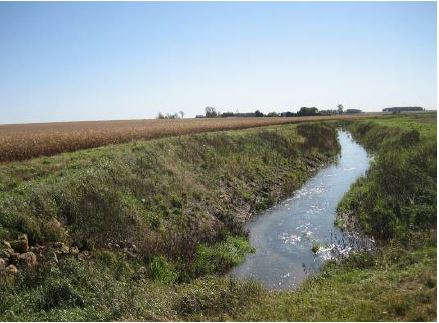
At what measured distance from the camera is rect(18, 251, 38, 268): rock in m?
11.3

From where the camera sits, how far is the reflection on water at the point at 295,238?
45.8 ft

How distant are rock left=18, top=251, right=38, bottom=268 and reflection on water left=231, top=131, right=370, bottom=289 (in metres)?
6.07

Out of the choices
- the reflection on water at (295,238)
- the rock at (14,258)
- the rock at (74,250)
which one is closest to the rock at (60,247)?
the rock at (74,250)

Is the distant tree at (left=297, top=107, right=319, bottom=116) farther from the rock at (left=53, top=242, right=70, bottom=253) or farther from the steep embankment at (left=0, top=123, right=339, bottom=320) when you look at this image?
the rock at (left=53, top=242, right=70, bottom=253)

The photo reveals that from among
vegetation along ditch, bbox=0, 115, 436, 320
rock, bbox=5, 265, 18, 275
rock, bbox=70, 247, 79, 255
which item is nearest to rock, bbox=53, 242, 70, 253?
vegetation along ditch, bbox=0, 115, 436, 320

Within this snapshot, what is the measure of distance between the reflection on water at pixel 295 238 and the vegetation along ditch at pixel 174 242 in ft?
2.15

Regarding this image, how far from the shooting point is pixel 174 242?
1479 centimetres

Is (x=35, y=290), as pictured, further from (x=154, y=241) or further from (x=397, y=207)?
(x=397, y=207)

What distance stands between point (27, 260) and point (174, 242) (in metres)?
4.88

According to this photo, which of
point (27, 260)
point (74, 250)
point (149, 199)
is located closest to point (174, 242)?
point (74, 250)

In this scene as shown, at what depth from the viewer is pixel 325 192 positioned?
2561cm

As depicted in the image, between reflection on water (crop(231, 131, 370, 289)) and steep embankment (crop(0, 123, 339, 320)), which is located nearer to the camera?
steep embankment (crop(0, 123, 339, 320))

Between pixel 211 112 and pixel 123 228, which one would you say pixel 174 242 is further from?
pixel 211 112

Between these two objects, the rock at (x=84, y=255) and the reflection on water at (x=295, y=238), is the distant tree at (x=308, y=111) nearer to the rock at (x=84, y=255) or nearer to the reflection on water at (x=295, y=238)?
the reflection on water at (x=295, y=238)
